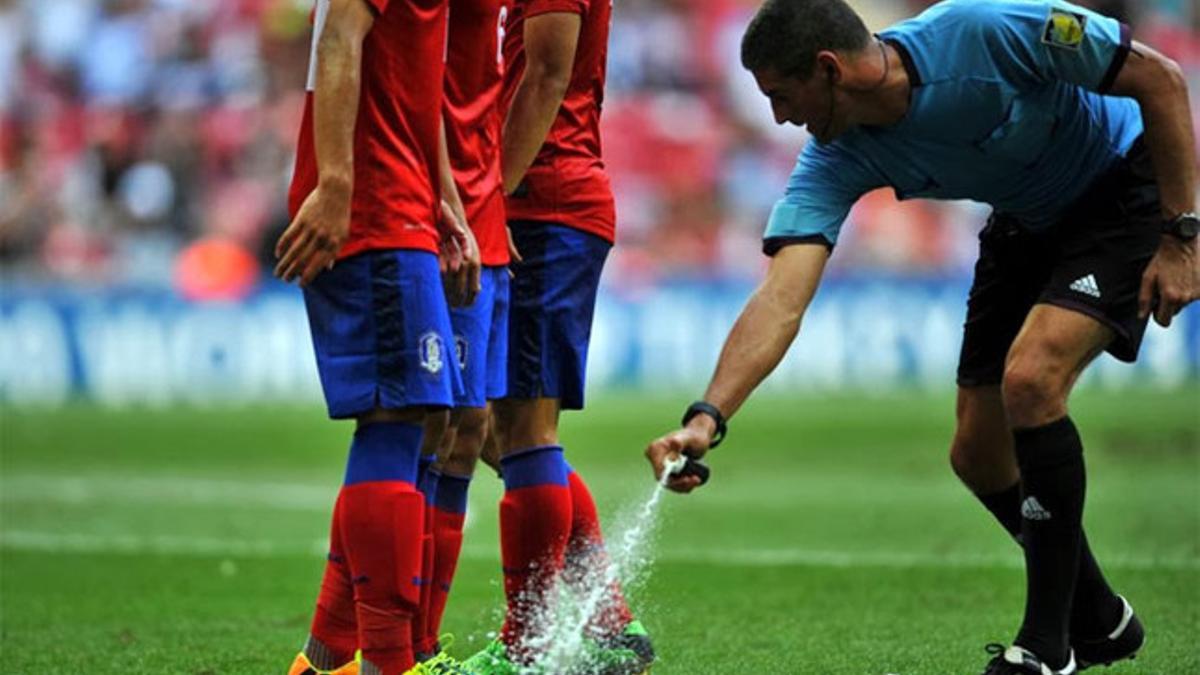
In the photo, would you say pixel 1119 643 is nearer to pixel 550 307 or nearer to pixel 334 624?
pixel 550 307

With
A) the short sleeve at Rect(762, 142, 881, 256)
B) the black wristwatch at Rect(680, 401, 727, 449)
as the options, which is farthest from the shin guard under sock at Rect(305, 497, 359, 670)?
the short sleeve at Rect(762, 142, 881, 256)

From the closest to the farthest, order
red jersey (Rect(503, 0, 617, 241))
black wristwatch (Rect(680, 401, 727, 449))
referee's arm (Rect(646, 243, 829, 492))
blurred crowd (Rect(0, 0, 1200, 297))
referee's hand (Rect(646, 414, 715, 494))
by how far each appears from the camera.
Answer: referee's hand (Rect(646, 414, 715, 494)) < black wristwatch (Rect(680, 401, 727, 449)) < referee's arm (Rect(646, 243, 829, 492)) < red jersey (Rect(503, 0, 617, 241)) < blurred crowd (Rect(0, 0, 1200, 297))

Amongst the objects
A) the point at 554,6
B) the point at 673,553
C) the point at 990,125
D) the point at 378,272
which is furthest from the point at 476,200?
the point at 673,553

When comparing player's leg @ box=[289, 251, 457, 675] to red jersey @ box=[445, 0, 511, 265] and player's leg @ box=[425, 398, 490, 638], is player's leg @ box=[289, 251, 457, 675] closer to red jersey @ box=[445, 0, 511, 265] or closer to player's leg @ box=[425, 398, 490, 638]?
red jersey @ box=[445, 0, 511, 265]

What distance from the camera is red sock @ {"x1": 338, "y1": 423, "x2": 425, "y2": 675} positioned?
5676 mm

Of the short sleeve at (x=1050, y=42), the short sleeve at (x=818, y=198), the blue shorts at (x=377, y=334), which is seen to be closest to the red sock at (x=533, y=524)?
the short sleeve at (x=818, y=198)

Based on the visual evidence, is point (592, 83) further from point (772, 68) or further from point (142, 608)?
point (142, 608)

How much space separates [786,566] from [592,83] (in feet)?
11.6

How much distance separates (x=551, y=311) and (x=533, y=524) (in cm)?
69

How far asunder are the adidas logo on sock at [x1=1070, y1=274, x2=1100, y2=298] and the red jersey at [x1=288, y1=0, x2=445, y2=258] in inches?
78.5

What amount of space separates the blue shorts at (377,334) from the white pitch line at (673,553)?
478 centimetres

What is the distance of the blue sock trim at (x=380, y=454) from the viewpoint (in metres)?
5.70

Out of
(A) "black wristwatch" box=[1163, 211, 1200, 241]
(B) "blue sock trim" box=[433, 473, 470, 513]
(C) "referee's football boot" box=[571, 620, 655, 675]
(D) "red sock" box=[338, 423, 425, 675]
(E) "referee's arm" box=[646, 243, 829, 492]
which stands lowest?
(C) "referee's football boot" box=[571, 620, 655, 675]

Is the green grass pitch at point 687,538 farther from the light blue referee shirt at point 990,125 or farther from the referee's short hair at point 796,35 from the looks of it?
the referee's short hair at point 796,35
